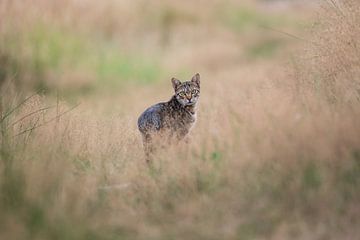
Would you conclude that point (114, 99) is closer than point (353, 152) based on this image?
No

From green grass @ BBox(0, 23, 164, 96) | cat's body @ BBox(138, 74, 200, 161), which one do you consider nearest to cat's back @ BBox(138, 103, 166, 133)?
cat's body @ BBox(138, 74, 200, 161)

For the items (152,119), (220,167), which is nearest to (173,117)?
(152,119)

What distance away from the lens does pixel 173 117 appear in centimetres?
691

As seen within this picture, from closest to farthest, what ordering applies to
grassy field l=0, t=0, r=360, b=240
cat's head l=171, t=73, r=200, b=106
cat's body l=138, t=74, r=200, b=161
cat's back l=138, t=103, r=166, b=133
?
grassy field l=0, t=0, r=360, b=240
cat's body l=138, t=74, r=200, b=161
cat's back l=138, t=103, r=166, b=133
cat's head l=171, t=73, r=200, b=106

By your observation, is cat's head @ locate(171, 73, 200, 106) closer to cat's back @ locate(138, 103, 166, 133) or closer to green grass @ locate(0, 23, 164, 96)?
cat's back @ locate(138, 103, 166, 133)

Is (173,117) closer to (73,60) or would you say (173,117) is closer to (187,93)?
(187,93)

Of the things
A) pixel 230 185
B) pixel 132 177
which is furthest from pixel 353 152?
pixel 132 177

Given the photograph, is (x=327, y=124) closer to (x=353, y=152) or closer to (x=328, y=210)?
(x=353, y=152)

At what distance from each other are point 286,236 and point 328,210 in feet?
1.14

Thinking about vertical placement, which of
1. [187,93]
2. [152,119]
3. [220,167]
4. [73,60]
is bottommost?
[220,167]

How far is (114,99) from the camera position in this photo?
1265cm

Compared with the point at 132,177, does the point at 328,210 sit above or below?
below

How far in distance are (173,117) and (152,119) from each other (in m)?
0.23

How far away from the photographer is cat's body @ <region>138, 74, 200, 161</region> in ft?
20.9
